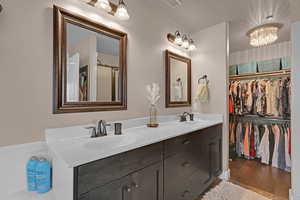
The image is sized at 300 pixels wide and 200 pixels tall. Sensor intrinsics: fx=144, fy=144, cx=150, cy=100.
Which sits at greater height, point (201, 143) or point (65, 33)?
point (65, 33)

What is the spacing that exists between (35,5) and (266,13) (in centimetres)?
257

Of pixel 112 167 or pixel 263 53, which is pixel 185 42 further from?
pixel 263 53

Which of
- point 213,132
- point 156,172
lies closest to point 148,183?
point 156,172

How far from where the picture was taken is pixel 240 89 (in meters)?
2.90

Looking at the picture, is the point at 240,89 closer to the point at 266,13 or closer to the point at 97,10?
the point at 266,13

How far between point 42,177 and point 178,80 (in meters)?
1.92

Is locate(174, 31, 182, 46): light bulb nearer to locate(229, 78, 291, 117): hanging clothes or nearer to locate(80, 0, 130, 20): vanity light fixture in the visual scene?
locate(80, 0, 130, 20): vanity light fixture

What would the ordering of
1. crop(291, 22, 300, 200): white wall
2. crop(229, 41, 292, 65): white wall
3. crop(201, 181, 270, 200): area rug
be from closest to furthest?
1. crop(291, 22, 300, 200): white wall
2. crop(201, 181, 270, 200): area rug
3. crop(229, 41, 292, 65): white wall

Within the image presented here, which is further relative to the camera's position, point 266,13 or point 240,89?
point 240,89

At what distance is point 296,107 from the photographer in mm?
1506

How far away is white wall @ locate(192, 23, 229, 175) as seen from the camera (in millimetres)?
2146

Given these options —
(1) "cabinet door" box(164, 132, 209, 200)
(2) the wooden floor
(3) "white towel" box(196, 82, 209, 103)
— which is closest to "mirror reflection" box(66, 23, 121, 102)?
(1) "cabinet door" box(164, 132, 209, 200)

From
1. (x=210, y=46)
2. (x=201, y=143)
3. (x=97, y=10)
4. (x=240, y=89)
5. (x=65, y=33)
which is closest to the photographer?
(x=65, y=33)

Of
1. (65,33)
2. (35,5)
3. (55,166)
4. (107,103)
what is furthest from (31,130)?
(35,5)
